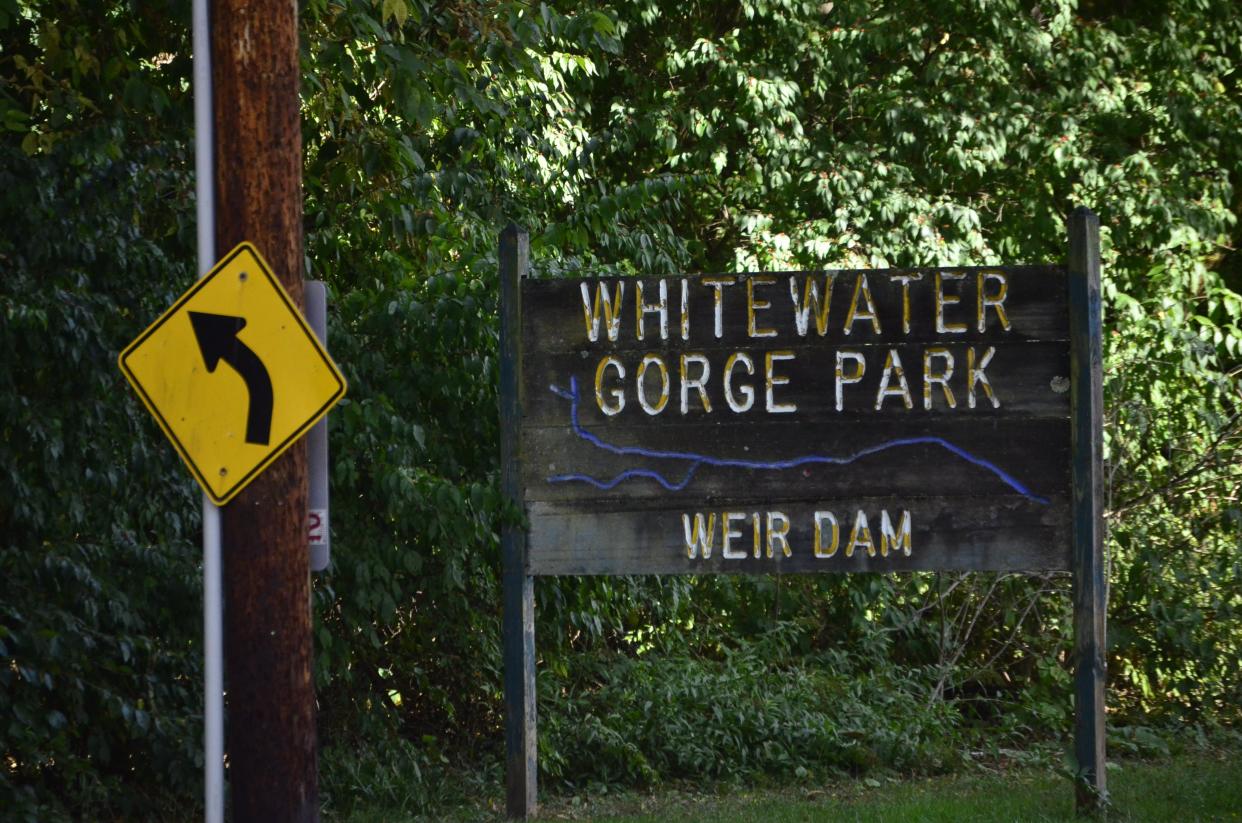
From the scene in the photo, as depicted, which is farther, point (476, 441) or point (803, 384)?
point (476, 441)

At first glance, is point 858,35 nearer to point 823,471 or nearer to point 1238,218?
point 1238,218

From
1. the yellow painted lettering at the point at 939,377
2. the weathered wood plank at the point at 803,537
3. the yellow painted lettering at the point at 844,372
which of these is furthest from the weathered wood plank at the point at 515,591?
the yellow painted lettering at the point at 939,377

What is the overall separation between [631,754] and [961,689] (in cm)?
305

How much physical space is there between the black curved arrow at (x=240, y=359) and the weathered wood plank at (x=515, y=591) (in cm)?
183

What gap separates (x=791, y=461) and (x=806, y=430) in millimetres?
163

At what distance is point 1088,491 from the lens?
656 centimetres

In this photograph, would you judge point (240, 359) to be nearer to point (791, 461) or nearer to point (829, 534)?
point (791, 461)

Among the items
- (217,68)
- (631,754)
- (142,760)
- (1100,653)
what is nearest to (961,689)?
(631,754)

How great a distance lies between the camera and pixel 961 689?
10352mm

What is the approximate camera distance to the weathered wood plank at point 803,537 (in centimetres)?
663

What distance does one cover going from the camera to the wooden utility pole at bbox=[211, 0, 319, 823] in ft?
17.1

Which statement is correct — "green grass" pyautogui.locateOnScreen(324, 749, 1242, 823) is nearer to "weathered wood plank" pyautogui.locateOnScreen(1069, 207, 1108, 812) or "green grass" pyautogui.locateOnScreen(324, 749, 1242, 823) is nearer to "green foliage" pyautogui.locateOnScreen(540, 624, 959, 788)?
"green foliage" pyautogui.locateOnScreen(540, 624, 959, 788)

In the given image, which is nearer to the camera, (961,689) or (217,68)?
(217,68)

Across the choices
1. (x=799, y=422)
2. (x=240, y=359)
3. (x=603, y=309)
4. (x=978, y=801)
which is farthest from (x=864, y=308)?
(x=240, y=359)
